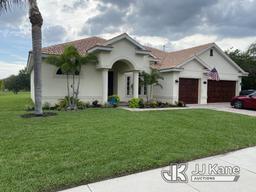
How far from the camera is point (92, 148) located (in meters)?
5.85

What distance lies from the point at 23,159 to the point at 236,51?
30328 mm

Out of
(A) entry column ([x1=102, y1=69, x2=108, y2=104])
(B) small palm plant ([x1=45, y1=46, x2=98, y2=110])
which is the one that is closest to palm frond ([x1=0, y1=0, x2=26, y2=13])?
(B) small palm plant ([x1=45, y1=46, x2=98, y2=110])

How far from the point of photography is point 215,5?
15.2 meters

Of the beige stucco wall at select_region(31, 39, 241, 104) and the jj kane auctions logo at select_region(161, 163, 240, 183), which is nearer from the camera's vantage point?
the jj kane auctions logo at select_region(161, 163, 240, 183)

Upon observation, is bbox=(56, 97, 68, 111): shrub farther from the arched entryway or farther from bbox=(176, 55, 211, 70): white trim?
bbox=(176, 55, 211, 70): white trim

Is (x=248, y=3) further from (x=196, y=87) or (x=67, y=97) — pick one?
(x=67, y=97)

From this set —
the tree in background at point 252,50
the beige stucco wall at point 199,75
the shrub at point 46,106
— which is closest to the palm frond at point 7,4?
the shrub at point 46,106

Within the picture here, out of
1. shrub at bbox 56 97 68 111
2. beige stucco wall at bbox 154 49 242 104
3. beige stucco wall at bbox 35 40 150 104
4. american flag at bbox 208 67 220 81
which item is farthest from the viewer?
american flag at bbox 208 67 220 81

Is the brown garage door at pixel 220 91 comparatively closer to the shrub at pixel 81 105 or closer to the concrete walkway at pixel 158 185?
the shrub at pixel 81 105

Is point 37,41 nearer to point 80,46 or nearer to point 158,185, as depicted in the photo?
point 80,46

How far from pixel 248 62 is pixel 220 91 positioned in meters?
7.80

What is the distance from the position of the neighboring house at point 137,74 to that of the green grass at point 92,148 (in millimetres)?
7437

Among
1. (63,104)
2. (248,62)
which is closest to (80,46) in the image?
(63,104)

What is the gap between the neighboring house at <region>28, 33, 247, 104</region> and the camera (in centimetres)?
1597
